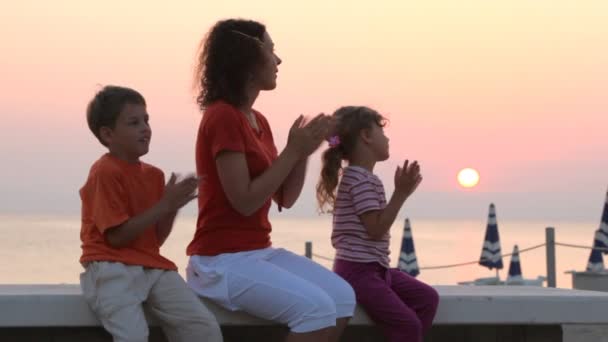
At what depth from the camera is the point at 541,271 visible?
48.9m

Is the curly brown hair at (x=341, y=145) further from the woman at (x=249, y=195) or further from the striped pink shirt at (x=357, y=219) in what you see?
the woman at (x=249, y=195)

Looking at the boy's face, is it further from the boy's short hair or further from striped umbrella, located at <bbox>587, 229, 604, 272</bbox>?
striped umbrella, located at <bbox>587, 229, 604, 272</bbox>

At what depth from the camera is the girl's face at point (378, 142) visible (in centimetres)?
495

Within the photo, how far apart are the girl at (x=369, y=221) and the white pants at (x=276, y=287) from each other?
0.26m

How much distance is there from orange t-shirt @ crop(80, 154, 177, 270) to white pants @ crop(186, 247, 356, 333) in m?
0.16

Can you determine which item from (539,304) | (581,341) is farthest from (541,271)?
(539,304)

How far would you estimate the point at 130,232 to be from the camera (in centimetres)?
417

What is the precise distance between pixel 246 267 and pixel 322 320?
32 centimetres

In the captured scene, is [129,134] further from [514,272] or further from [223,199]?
[514,272]

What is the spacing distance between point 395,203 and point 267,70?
2.18 ft

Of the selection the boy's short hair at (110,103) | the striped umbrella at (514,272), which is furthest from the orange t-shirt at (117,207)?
the striped umbrella at (514,272)

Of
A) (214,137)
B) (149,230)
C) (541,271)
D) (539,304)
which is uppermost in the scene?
(214,137)

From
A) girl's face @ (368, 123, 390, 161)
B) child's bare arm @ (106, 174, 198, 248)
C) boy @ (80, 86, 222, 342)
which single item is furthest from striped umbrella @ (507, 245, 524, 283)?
child's bare arm @ (106, 174, 198, 248)

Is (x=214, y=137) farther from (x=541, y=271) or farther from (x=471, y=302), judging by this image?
(x=541, y=271)
